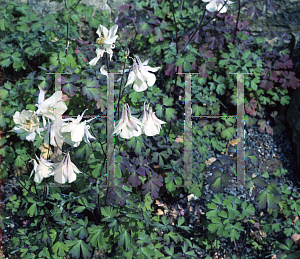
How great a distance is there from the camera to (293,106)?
10.9 ft

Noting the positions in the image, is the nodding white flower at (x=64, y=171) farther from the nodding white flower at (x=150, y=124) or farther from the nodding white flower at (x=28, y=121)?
the nodding white flower at (x=150, y=124)

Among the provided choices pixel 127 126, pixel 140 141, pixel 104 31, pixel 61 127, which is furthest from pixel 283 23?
A: pixel 61 127

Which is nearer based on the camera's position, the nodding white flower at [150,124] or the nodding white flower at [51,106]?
the nodding white flower at [51,106]

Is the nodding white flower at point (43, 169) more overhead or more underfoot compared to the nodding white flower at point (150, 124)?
more underfoot

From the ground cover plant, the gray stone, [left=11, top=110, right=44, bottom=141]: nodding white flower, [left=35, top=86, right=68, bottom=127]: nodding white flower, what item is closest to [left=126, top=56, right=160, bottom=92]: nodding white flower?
the ground cover plant

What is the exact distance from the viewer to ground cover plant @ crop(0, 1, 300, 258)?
2.04 metres

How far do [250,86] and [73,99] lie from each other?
1933 millimetres

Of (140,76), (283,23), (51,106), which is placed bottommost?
(51,106)

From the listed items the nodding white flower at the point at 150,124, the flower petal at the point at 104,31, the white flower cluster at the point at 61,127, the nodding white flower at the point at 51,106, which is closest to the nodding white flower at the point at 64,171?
the white flower cluster at the point at 61,127

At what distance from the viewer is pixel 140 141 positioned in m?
2.05

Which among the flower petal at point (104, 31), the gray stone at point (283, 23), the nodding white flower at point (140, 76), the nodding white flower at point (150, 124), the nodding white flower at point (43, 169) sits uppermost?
the gray stone at point (283, 23)

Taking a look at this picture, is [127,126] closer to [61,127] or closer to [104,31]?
[61,127]

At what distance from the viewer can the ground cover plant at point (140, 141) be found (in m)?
2.04

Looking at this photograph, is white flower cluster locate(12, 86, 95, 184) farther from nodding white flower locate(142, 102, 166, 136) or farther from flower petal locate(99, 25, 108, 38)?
flower petal locate(99, 25, 108, 38)
